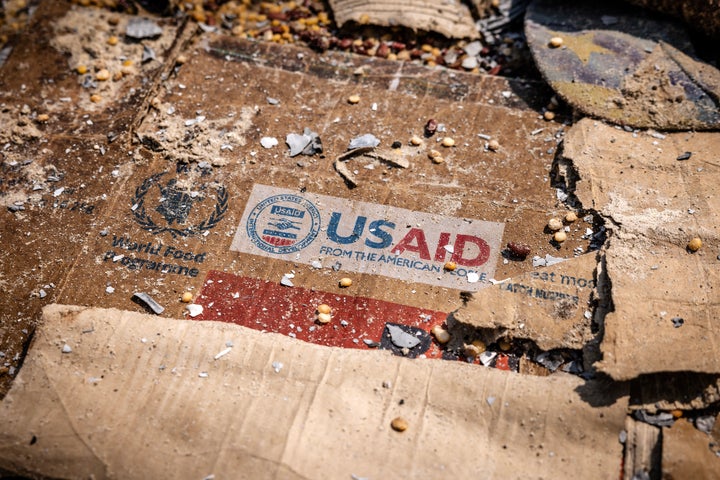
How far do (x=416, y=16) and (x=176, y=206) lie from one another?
2215 mm

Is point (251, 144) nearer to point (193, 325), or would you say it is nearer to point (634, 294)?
point (193, 325)

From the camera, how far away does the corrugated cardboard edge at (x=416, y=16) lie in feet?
14.4

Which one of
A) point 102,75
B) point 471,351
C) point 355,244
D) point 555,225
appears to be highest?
point 102,75

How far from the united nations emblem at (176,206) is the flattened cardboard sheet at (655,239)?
6.62 feet

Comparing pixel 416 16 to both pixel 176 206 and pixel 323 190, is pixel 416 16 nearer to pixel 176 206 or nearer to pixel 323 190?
pixel 323 190

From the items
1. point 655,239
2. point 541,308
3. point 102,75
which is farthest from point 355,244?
point 102,75

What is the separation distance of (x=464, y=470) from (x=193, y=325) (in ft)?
4.51

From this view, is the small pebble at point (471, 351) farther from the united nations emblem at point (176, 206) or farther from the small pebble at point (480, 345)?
the united nations emblem at point (176, 206)

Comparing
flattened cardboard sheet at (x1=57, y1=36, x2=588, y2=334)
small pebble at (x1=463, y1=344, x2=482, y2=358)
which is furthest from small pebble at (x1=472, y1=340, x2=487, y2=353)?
flattened cardboard sheet at (x1=57, y1=36, x2=588, y2=334)

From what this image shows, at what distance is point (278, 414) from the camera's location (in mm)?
2639

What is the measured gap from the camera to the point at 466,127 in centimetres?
379

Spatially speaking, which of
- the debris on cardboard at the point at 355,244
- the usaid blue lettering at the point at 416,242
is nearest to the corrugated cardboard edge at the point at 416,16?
the debris on cardboard at the point at 355,244

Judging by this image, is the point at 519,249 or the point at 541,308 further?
the point at 519,249

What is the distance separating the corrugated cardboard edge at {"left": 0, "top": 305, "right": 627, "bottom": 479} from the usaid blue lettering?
67cm
